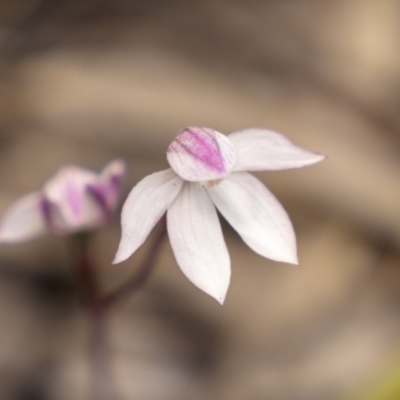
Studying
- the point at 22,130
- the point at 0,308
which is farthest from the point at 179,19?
the point at 0,308

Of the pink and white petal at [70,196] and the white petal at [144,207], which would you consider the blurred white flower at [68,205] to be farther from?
the white petal at [144,207]

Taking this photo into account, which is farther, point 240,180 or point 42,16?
point 42,16

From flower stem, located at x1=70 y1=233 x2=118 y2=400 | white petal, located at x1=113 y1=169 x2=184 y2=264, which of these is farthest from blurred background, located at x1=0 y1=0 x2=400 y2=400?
white petal, located at x1=113 y1=169 x2=184 y2=264

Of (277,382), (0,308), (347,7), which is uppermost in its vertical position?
(347,7)

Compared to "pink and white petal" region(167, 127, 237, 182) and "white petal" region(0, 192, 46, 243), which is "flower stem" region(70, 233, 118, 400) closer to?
"white petal" region(0, 192, 46, 243)

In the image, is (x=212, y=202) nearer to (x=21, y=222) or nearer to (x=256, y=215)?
(x=256, y=215)

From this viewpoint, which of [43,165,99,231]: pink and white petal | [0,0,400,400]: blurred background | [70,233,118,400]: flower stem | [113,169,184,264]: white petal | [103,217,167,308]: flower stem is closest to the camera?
[113,169,184,264]: white petal

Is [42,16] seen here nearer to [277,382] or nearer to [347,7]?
[347,7]
